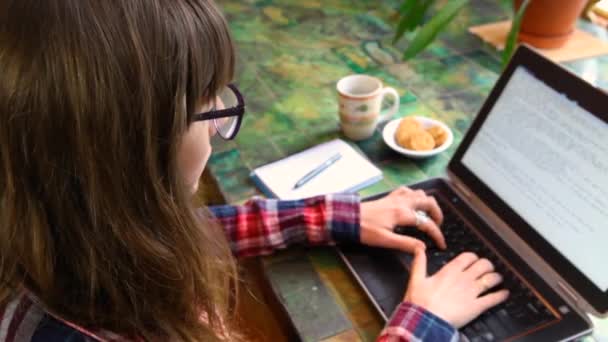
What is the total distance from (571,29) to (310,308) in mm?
870

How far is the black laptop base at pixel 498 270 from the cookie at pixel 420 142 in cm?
10

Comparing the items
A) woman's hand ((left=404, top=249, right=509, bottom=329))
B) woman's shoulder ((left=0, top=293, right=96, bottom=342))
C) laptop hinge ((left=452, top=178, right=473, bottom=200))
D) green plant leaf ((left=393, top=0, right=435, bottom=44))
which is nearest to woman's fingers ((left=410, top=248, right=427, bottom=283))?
woman's hand ((left=404, top=249, right=509, bottom=329))

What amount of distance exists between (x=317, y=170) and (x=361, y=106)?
5.4 inches

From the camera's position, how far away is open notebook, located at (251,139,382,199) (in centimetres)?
87

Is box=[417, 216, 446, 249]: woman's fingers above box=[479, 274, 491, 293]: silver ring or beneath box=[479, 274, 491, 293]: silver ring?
beneath

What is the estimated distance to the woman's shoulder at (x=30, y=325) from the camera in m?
0.49

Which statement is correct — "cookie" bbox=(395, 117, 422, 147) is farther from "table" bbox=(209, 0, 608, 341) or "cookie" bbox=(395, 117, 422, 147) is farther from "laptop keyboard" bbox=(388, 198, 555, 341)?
"laptop keyboard" bbox=(388, 198, 555, 341)

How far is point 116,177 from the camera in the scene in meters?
0.47

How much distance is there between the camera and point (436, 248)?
0.73m

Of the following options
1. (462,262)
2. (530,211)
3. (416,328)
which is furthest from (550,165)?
(416,328)

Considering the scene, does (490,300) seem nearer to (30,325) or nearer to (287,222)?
(287,222)

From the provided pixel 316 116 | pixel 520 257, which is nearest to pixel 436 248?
pixel 520 257

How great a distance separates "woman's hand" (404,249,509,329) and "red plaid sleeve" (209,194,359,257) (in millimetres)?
117

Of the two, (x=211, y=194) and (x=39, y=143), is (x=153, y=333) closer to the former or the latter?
(x=39, y=143)
